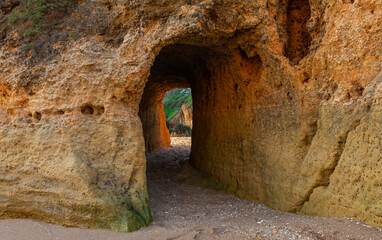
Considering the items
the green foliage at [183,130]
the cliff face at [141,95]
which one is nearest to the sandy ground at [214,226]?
the cliff face at [141,95]

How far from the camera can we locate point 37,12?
13.7ft

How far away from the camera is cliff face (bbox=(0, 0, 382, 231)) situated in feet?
10.5

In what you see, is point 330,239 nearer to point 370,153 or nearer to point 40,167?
point 370,153

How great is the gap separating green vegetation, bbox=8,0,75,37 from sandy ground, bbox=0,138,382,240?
276 centimetres

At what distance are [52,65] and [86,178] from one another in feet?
5.52

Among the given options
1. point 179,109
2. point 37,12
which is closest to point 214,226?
point 37,12

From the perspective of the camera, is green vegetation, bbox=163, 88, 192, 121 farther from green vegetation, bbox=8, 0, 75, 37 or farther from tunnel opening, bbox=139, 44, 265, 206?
green vegetation, bbox=8, 0, 75, 37

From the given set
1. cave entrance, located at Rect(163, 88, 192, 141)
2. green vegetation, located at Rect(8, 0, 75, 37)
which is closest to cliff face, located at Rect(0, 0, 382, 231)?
green vegetation, located at Rect(8, 0, 75, 37)

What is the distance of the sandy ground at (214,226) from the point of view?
9.82 feet

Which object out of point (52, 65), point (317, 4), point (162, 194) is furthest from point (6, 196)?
point (317, 4)

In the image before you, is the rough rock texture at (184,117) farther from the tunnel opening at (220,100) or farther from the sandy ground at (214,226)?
the sandy ground at (214,226)

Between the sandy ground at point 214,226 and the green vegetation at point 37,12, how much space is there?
276 centimetres

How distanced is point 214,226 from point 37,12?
4.06m

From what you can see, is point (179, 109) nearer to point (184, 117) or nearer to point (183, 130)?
point (184, 117)
